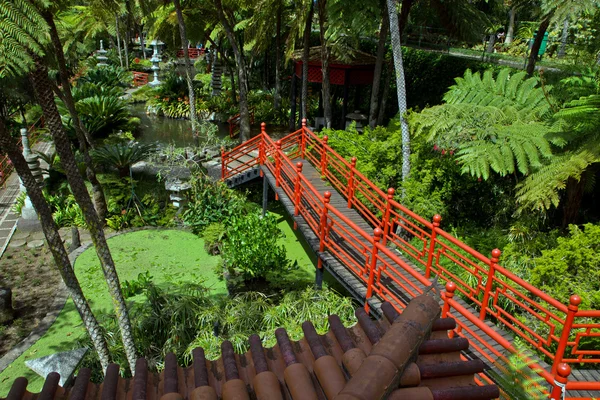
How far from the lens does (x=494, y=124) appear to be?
845 cm

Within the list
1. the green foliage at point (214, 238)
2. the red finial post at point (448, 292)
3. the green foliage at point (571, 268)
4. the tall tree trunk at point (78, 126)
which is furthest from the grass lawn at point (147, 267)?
the red finial post at point (448, 292)

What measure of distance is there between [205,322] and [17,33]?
518 cm

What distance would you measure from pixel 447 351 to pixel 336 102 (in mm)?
21298

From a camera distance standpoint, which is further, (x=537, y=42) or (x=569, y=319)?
(x=537, y=42)

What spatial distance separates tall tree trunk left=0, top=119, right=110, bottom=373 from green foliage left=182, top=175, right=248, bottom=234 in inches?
226

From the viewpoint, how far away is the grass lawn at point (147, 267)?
28.2ft

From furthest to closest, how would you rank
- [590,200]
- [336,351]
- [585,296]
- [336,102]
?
[336,102] < [590,200] < [585,296] < [336,351]

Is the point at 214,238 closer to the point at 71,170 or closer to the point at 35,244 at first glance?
the point at 35,244

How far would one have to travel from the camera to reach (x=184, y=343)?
7848 mm

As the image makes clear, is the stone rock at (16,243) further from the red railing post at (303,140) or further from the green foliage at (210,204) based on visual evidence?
the red railing post at (303,140)

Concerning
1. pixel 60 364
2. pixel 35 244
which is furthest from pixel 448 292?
pixel 35 244

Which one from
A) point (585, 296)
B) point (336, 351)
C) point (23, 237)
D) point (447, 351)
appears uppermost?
point (447, 351)

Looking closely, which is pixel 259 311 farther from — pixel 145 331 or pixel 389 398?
pixel 389 398

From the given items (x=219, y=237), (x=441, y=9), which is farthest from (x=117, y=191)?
(x=441, y=9)
